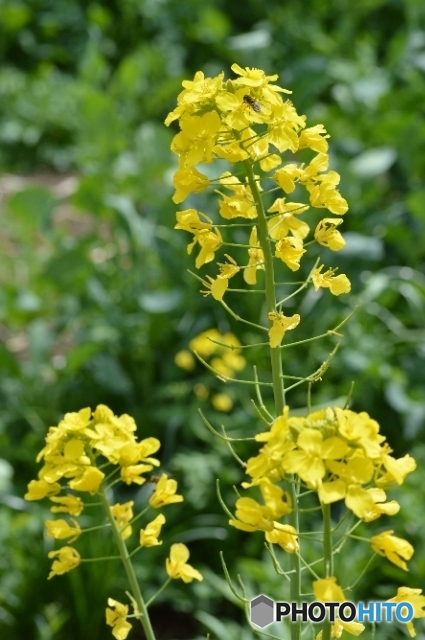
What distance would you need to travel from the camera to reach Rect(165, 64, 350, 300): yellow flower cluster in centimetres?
99

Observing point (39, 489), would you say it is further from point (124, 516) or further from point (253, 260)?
point (253, 260)

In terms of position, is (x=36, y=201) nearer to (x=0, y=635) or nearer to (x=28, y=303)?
(x=28, y=303)

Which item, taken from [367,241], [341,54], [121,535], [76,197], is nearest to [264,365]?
[367,241]

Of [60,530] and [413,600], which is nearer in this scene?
[413,600]

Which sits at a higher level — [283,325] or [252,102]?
[252,102]

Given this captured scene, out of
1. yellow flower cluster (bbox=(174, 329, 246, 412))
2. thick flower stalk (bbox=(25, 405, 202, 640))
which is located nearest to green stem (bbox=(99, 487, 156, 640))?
thick flower stalk (bbox=(25, 405, 202, 640))

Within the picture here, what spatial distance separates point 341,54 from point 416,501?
3947 mm

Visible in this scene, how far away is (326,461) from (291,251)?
0.91ft

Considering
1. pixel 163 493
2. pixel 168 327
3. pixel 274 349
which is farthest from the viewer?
pixel 168 327

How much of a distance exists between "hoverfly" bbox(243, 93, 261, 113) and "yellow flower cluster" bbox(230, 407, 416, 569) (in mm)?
332

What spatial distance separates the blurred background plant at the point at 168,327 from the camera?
253 cm

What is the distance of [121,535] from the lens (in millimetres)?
1108

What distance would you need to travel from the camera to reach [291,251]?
1014mm

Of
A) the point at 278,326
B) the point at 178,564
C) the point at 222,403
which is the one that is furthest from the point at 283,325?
the point at 222,403
